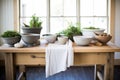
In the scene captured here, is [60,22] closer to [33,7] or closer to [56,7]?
[56,7]

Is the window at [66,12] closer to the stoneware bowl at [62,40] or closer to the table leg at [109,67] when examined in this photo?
the stoneware bowl at [62,40]

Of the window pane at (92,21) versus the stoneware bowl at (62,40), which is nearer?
the stoneware bowl at (62,40)

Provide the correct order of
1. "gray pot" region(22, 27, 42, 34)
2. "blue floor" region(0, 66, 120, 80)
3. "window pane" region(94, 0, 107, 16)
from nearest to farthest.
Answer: "gray pot" region(22, 27, 42, 34), "blue floor" region(0, 66, 120, 80), "window pane" region(94, 0, 107, 16)

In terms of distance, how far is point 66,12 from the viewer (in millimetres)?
4973

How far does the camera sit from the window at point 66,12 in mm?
4938

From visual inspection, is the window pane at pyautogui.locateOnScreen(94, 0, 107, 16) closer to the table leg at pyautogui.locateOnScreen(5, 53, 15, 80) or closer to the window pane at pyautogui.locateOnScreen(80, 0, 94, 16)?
the window pane at pyautogui.locateOnScreen(80, 0, 94, 16)

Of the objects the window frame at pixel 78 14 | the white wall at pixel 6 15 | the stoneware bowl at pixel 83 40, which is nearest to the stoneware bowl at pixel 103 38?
the stoneware bowl at pixel 83 40

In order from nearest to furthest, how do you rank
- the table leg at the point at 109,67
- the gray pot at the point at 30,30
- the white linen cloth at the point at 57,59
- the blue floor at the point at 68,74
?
the white linen cloth at the point at 57,59
the table leg at the point at 109,67
the gray pot at the point at 30,30
the blue floor at the point at 68,74

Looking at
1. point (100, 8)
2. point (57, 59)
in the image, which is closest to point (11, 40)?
point (57, 59)

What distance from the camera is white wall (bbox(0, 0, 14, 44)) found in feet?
15.8

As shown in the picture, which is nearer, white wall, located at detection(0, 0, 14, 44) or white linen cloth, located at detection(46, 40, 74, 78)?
white linen cloth, located at detection(46, 40, 74, 78)

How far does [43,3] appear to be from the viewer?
16.2ft

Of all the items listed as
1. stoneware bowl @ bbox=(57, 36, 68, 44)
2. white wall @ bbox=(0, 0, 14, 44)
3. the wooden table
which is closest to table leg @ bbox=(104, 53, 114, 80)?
the wooden table

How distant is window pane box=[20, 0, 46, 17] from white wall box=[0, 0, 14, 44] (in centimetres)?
28
